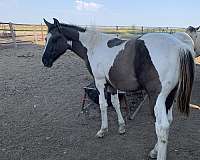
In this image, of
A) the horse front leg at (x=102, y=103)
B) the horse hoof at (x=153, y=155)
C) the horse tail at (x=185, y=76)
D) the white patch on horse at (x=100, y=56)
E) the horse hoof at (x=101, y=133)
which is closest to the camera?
the horse tail at (x=185, y=76)

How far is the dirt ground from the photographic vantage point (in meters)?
4.20

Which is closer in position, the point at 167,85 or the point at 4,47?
the point at 167,85

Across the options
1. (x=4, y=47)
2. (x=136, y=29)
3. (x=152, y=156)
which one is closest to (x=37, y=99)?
(x=152, y=156)

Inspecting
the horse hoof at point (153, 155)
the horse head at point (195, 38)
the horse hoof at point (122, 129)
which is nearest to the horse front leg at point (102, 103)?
the horse hoof at point (122, 129)

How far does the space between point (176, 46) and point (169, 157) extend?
146 centimetres

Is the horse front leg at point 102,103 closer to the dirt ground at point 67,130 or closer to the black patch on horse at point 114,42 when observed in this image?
the dirt ground at point 67,130

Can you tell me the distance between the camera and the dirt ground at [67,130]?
165 inches

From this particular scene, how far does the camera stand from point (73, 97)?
22.8ft

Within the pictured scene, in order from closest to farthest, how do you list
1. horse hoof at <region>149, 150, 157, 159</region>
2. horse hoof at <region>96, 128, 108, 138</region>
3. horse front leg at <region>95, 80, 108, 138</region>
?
horse hoof at <region>149, 150, 157, 159</region> < horse front leg at <region>95, 80, 108, 138</region> < horse hoof at <region>96, 128, 108, 138</region>

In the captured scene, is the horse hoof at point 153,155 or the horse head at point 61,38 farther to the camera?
the horse head at point 61,38

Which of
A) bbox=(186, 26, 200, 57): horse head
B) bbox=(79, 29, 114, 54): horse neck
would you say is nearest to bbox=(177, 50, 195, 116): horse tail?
bbox=(79, 29, 114, 54): horse neck

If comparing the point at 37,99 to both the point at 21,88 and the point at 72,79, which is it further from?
the point at 72,79

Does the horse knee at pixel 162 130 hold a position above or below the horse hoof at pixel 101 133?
above

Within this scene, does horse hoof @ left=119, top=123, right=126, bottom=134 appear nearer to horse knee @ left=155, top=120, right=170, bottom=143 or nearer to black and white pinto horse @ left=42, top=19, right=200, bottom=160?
black and white pinto horse @ left=42, top=19, right=200, bottom=160
